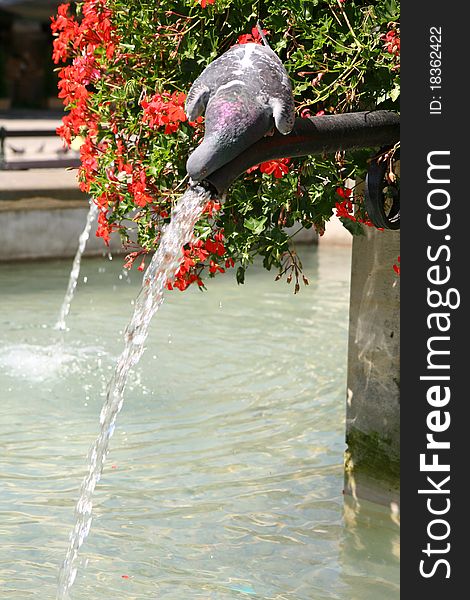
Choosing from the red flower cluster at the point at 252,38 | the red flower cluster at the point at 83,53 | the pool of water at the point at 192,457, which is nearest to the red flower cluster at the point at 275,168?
the red flower cluster at the point at 252,38

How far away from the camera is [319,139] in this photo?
321cm

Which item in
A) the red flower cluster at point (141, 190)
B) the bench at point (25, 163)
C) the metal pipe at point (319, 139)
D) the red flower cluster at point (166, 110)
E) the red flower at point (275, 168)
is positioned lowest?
the red flower cluster at point (141, 190)

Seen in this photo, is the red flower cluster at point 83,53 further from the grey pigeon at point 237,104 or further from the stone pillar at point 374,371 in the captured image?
the stone pillar at point 374,371

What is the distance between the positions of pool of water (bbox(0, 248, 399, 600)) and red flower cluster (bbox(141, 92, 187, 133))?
155 centimetres

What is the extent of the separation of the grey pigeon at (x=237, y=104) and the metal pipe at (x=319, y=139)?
5 centimetres

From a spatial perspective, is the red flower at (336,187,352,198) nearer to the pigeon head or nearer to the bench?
the pigeon head

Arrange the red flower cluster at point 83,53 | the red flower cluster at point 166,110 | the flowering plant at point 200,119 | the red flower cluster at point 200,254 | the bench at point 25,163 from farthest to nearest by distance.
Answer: the bench at point 25,163 < the red flower cluster at point 83,53 < the red flower cluster at point 200,254 < the red flower cluster at point 166,110 < the flowering plant at point 200,119

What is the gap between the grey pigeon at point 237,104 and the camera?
2936 millimetres

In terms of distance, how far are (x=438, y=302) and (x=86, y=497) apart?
2.08m

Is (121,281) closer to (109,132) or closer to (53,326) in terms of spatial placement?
(53,326)

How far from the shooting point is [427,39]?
125 inches

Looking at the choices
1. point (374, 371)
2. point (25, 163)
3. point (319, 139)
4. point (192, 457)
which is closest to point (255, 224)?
point (319, 139)

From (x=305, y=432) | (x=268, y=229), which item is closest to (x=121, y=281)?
(x=305, y=432)

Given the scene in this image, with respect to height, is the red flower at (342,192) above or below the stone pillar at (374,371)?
above
